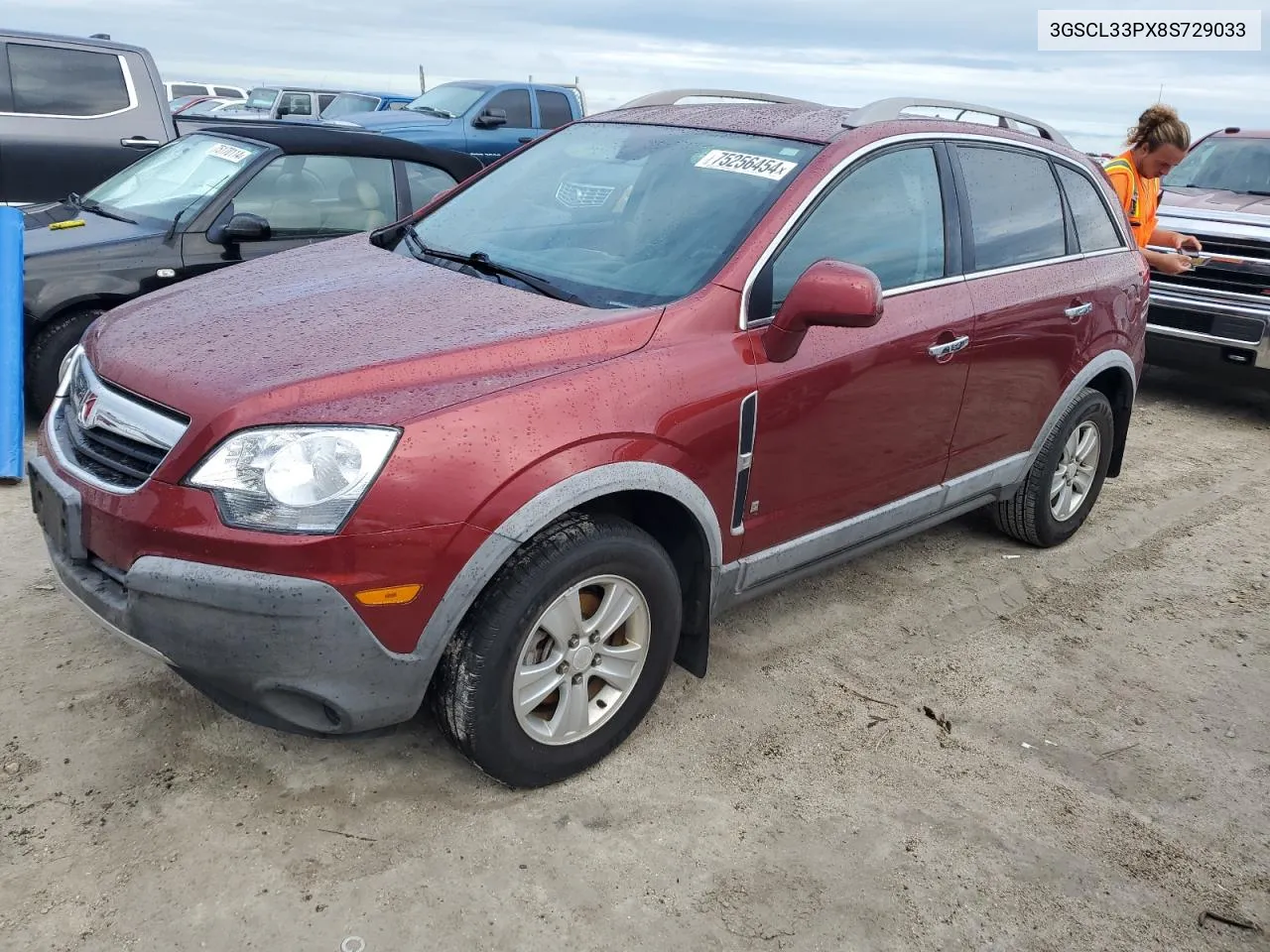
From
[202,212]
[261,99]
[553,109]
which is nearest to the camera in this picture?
[202,212]

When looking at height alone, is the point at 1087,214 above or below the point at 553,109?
above

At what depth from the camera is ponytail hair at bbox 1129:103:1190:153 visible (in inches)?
228

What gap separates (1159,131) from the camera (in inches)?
229

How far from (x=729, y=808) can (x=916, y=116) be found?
248 cm

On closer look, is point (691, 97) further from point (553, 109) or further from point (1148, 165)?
point (553, 109)

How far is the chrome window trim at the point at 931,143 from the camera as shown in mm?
3102

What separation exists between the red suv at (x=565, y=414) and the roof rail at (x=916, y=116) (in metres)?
0.04

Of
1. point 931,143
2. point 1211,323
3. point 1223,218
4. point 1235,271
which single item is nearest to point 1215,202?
point 1223,218

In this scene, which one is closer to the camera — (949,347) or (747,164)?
(747,164)

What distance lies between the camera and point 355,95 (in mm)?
18125

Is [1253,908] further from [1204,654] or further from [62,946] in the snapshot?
[62,946]

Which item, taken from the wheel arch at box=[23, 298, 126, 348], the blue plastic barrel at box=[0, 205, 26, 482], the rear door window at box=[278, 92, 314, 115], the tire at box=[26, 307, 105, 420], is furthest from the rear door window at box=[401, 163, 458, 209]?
the rear door window at box=[278, 92, 314, 115]

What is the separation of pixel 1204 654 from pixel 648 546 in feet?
7.86

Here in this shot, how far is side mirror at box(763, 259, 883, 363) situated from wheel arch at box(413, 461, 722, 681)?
0.55 metres
